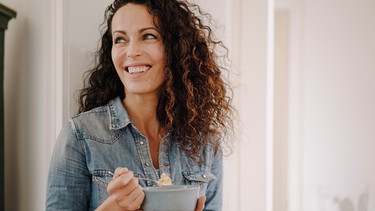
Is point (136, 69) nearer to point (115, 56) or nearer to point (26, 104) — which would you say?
point (115, 56)

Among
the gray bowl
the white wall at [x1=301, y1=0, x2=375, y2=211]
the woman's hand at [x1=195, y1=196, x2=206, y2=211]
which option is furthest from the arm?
the white wall at [x1=301, y1=0, x2=375, y2=211]

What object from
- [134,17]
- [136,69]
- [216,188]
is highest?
[134,17]

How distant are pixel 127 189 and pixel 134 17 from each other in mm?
381

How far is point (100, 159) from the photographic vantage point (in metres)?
0.97

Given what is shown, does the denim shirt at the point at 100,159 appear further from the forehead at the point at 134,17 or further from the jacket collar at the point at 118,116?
the forehead at the point at 134,17

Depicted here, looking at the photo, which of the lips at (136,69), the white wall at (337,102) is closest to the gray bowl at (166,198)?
the lips at (136,69)

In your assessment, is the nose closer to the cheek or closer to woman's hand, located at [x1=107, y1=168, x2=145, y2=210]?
the cheek

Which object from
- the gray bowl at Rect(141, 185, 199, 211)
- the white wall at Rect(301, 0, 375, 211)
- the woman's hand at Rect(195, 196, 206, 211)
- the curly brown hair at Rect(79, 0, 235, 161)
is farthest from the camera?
the white wall at Rect(301, 0, 375, 211)

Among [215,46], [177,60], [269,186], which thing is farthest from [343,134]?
[177,60]

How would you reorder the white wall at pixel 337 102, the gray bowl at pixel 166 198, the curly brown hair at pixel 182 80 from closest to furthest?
the gray bowl at pixel 166 198
the curly brown hair at pixel 182 80
the white wall at pixel 337 102

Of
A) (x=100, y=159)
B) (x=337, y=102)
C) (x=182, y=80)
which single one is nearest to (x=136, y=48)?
(x=182, y=80)

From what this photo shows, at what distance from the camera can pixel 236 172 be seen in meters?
1.22

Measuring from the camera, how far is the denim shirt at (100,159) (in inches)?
36.6

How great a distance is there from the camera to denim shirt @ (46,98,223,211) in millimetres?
930
